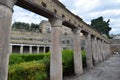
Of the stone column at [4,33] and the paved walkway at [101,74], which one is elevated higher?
the stone column at [4,33]

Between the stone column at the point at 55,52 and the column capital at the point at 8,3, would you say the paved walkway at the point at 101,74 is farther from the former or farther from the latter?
the column capital at the point at 8,3

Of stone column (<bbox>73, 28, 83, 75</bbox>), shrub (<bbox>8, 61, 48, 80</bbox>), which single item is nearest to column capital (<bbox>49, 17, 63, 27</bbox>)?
shrub (<bbox>8, 61, 48, 80</bbox>)

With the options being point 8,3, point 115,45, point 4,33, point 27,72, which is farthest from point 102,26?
point 4,33

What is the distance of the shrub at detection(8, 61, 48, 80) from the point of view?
564 centimetres

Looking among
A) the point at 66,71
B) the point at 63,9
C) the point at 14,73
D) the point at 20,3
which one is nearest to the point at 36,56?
the point at 66,71

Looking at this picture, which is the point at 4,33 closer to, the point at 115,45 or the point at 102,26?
the point at 115,45

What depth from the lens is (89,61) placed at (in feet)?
41.9

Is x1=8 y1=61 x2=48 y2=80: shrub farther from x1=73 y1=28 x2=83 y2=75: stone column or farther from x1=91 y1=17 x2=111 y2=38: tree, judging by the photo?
x1=91 y1=17 x2=111 y2=38: tree

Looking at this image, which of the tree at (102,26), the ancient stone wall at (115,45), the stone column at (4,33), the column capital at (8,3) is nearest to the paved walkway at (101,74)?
the stone column at (4,33)

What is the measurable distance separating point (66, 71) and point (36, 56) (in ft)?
32.1

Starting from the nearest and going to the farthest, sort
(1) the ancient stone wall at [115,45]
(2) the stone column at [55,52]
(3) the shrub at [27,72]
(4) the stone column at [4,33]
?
(4) the stone column at [4,33], (3) the shrub at [27,72], (2) the stone column at [55,52], (1) the ancient stone wall at [115,45]

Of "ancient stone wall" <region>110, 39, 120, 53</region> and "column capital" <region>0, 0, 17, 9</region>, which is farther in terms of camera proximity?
"ancient stone wall" <region>110, 39, 120, 53</region>

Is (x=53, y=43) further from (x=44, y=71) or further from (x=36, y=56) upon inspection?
(x=36, y=56)

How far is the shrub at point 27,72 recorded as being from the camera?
5641 millimetres
